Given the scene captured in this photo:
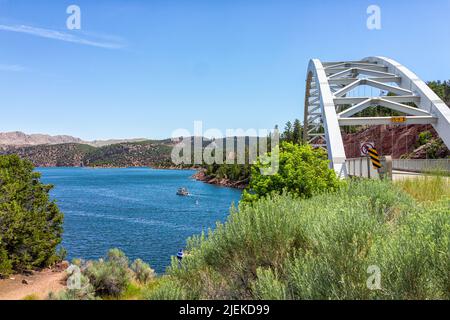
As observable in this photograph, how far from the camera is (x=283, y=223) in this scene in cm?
569

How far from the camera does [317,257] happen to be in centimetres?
445

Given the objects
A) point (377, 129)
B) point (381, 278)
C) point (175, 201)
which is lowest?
point (175, 201)

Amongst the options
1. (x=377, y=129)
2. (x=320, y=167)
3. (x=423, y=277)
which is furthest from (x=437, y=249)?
(x=377, y=129)

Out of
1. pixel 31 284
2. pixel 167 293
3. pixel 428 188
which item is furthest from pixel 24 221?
pixel 167 293

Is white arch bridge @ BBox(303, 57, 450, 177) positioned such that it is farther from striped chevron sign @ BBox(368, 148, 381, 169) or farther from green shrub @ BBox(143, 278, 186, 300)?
green shrub @ BBox(143, 278, 186, 300)

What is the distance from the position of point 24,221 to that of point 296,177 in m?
16.5

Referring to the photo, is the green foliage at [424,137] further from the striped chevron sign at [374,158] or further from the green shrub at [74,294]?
the green shrub at [74,294]

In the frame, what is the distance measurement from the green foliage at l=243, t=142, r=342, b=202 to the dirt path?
9.81m

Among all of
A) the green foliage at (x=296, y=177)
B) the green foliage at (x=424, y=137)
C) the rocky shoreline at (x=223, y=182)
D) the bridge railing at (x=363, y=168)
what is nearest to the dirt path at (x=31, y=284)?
the green foliage at (x=296, y=177)

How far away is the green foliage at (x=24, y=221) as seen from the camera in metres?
21.7

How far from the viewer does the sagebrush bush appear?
3963 mm

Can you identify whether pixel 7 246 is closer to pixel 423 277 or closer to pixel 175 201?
pixel 423 277

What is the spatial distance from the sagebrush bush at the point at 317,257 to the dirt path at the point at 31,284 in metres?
14.3
